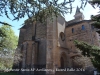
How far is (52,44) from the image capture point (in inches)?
930

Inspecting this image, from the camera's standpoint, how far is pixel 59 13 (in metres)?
8.34

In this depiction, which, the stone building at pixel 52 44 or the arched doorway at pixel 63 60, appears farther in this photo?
the arched doorway at pixel 63 60

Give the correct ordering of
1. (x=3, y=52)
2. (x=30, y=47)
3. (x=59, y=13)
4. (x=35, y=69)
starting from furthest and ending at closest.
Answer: (x=30, y=47), (x=35, y=69), (x=3, y=52), (x=59, y=13)

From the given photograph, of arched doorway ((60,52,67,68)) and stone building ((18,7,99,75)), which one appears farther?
arched doorway ((60,52,67,68))

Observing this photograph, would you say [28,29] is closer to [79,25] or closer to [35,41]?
[35,41]

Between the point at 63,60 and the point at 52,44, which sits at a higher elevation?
the point at 52,44

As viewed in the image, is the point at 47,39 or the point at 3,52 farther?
the point at 47,39

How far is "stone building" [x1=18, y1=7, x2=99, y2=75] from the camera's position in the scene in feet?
76.4

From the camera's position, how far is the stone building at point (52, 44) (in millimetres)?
23281

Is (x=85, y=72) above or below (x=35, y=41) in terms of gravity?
below

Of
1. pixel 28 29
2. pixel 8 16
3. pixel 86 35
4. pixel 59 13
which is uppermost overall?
pixel 28 29

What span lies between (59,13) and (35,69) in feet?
58.2

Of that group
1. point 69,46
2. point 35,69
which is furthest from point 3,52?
point 69,46

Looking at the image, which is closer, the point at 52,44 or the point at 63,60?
the point at 52,44
